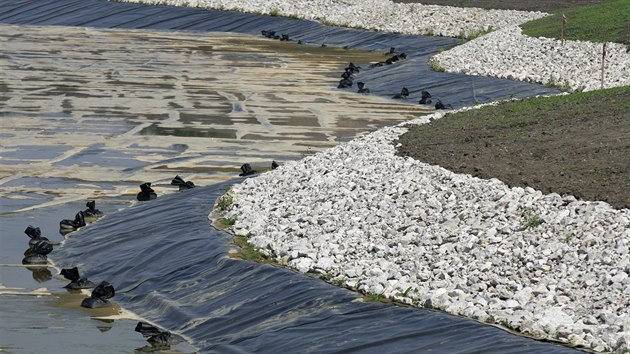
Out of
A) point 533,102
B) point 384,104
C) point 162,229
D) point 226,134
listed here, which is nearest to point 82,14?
point 384,104

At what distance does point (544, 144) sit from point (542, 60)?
51.4 feet

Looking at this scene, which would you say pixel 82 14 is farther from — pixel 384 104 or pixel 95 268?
pixel 95 268

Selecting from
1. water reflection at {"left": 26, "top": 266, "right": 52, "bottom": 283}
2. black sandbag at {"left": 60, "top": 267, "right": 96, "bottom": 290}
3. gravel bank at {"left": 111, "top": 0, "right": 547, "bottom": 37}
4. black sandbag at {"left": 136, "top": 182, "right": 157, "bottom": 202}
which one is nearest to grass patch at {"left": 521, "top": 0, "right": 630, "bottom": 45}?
gravel bank at {"left": 111, "top": 0, "right": 547, "bottom": 37}

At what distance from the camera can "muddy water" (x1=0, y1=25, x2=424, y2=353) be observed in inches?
554

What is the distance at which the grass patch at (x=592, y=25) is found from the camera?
3388cm

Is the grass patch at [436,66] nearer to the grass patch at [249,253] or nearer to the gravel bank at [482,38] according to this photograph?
the gravel bank at [482,38]

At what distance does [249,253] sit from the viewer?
14508mm

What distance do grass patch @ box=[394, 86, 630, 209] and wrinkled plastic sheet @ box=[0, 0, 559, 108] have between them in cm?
770

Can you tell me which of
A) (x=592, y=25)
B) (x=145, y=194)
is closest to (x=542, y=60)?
(x=592, y=25)

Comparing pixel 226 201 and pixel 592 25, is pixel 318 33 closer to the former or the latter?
pixel 592 25

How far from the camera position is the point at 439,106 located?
29.0 m

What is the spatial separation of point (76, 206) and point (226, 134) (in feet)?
23.5

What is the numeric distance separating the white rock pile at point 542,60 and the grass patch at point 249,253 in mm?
14435

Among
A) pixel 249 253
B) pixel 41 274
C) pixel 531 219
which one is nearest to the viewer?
pixel 531 219
